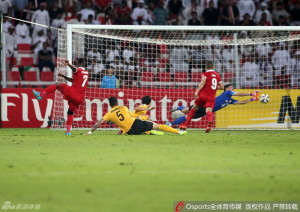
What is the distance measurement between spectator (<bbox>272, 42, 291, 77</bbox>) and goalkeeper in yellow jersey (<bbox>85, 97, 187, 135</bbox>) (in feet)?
22.4

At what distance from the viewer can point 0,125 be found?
70.7ft

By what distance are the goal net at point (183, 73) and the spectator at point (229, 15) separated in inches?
114

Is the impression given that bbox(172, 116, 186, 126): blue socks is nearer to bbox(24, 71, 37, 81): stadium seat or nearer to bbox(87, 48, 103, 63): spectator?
bbox(87, 48, 103, 63): spectator

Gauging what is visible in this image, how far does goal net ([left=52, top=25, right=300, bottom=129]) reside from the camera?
21281 millimetres

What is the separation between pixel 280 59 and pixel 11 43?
9238 millimetres

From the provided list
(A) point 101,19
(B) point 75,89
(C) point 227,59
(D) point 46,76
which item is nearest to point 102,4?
(A) point 101,19

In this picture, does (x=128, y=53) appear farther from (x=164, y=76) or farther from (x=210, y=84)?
(x=210, y=84)

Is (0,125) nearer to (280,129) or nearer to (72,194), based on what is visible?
(280,129)

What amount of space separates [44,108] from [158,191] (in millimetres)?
14459

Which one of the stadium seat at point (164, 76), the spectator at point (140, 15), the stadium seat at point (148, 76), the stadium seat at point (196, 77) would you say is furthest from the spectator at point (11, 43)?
the stadium seat at point (196, 77)

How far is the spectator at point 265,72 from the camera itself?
22.8 meters

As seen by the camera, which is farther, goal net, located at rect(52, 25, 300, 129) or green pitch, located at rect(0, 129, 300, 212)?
goal net, located at rect(52, 25, 300, 129)

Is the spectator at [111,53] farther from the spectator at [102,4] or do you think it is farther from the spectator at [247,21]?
the spectator at [247,21]

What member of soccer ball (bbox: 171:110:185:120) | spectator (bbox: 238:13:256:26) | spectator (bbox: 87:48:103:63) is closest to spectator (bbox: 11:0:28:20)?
spectator (bbox: 87:48:103:63)
